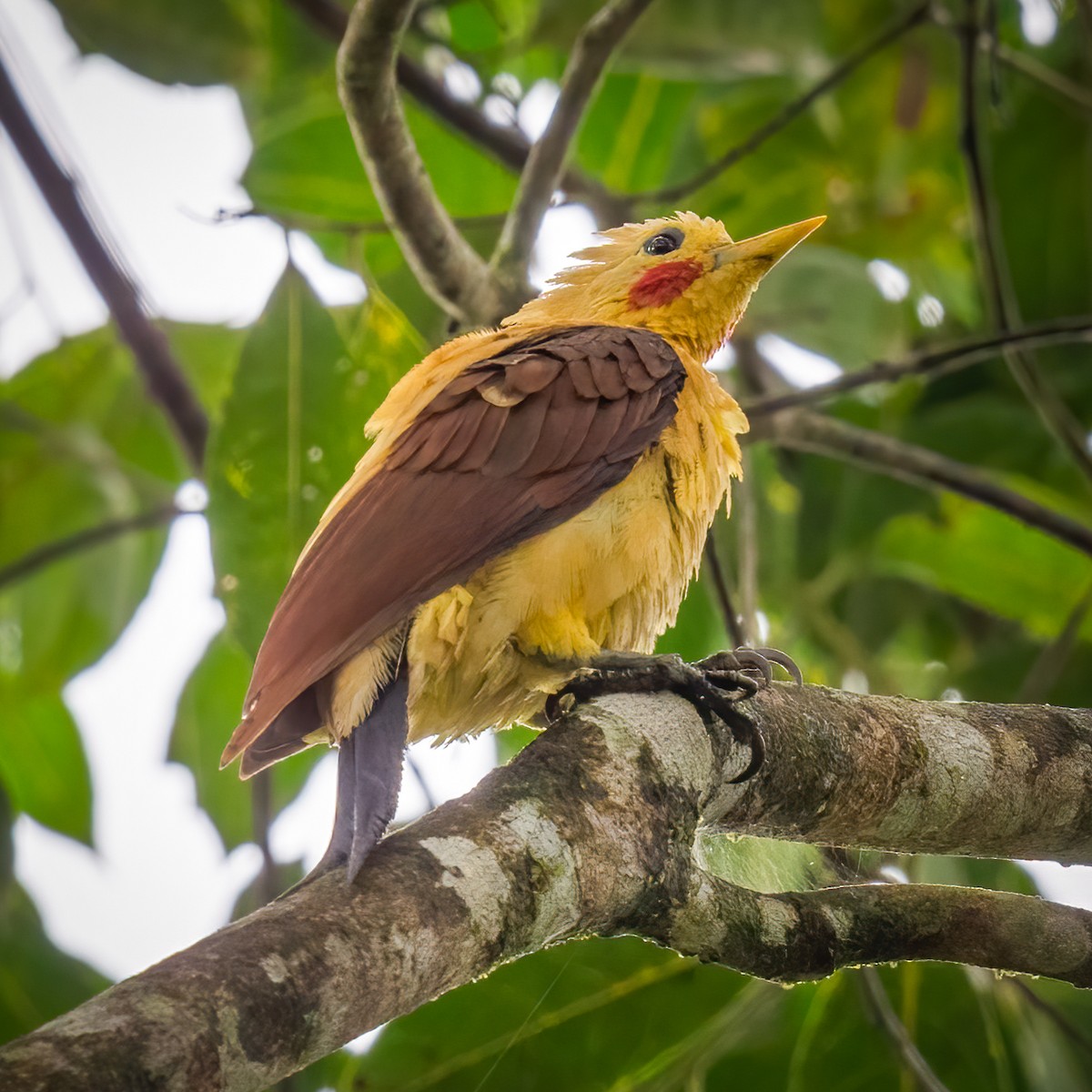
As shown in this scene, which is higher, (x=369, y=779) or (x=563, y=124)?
(x=563, y=124)

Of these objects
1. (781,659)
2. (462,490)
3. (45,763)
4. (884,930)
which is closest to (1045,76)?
(781,659)

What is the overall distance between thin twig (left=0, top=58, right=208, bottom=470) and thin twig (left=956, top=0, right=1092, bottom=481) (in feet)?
7.96

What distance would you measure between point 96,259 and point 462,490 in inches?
83.3

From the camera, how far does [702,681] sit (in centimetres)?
265

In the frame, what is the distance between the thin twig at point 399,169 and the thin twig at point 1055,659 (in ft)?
6.08

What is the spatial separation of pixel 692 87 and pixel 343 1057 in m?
3.42

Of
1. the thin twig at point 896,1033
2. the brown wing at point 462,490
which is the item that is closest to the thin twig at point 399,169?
the brown wing at point 462,490

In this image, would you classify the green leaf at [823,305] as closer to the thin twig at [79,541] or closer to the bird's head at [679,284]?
the bird's head at [679,284]

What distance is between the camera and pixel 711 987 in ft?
10.1

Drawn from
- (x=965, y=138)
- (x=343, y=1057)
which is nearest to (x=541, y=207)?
(x=965, y=138)

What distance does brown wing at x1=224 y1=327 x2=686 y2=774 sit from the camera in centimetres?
255

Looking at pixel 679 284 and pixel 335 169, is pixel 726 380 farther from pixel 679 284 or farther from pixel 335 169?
pixel 335 169

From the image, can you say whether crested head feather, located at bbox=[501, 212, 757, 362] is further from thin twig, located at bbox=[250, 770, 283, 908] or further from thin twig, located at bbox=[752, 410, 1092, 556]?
thin twig, located at bbox=[250, 770, 283, 908]

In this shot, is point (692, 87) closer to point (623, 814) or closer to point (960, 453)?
point (960, 453)
